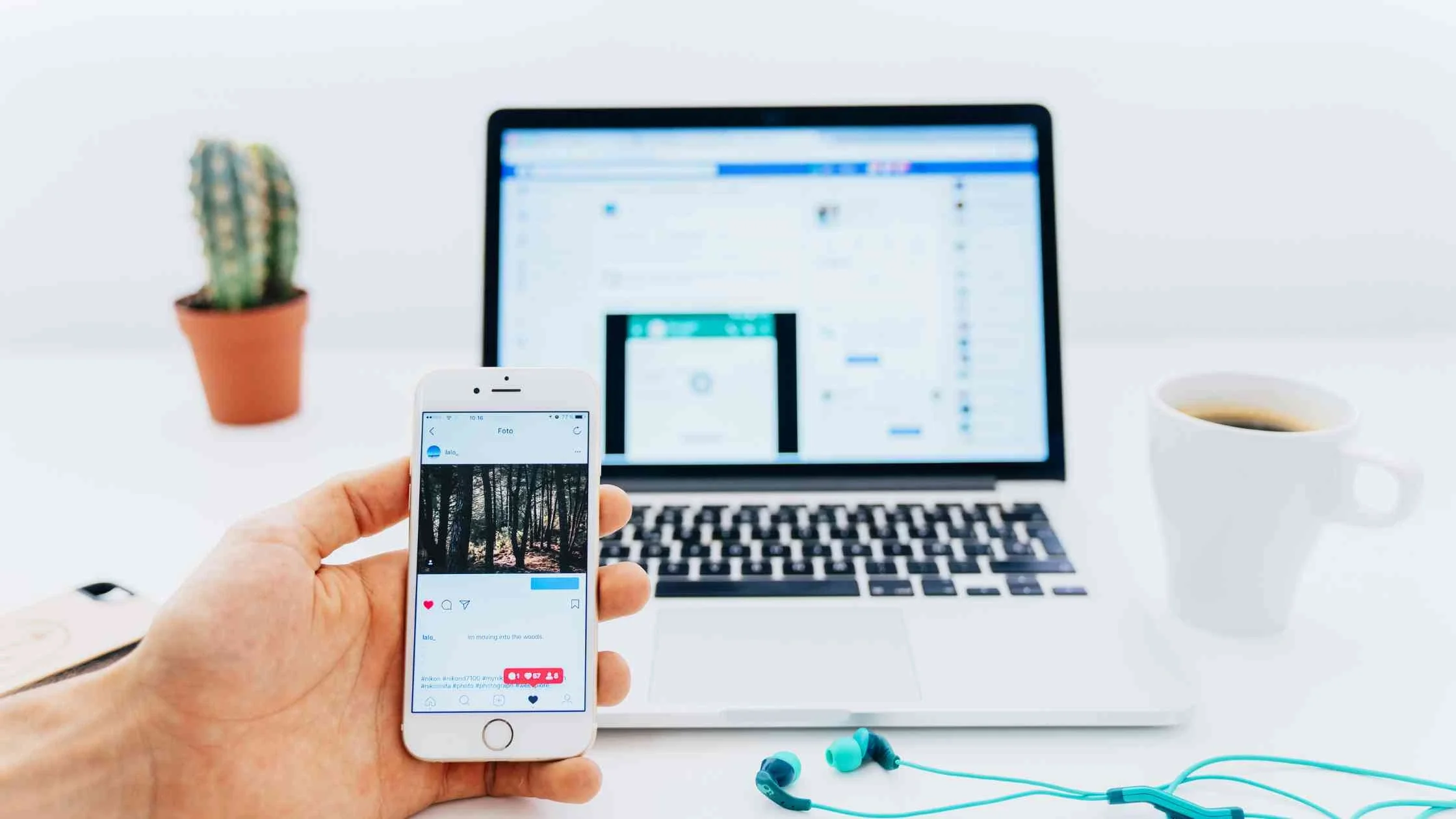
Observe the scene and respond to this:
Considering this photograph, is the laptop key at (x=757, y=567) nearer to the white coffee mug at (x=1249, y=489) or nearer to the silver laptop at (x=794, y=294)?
the silver laptop at (x=794, y=294)

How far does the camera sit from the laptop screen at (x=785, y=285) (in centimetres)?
75

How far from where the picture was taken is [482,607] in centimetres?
50

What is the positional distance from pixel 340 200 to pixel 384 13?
18 centimetres

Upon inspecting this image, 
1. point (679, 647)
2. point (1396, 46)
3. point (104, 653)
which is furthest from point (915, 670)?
point (1396, 46)

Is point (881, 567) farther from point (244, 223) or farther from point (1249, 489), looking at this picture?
point (244, 223)

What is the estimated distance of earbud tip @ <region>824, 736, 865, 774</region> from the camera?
483mm

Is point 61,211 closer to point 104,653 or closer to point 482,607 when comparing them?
point 104,653

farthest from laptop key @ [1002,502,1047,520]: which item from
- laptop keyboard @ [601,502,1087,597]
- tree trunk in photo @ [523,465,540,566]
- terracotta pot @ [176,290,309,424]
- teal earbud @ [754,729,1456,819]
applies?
terracotta pot @ [176,290,309,424]

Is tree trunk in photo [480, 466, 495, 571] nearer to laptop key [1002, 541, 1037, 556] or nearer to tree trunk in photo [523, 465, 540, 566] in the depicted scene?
tree trunk in photo [523, 465, 540, 566]

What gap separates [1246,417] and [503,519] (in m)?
0.44

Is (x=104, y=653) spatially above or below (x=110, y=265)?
below

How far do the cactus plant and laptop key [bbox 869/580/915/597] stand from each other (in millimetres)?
584

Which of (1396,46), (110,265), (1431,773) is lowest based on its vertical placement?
(1431,773)

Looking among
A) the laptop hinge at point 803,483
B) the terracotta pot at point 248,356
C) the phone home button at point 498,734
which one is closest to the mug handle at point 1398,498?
the laptop hinge at point 803,483
